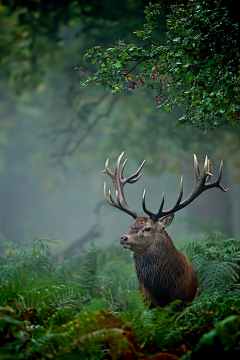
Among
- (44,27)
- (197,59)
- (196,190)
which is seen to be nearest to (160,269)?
(196,190)

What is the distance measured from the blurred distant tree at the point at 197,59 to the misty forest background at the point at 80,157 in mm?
161

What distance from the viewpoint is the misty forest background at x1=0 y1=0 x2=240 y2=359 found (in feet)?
11.0

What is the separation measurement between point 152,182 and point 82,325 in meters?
12.4

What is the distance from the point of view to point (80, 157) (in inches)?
468

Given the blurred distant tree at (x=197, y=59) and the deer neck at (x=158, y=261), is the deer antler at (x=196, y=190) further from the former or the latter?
the blurred distant tree at (x=197, y=59)

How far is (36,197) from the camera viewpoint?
50.5 feet

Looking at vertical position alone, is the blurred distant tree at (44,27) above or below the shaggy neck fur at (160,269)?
above

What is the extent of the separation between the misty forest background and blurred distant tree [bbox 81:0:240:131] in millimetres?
161

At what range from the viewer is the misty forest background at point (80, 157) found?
336 cm

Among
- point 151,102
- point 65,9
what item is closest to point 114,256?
point 151,102

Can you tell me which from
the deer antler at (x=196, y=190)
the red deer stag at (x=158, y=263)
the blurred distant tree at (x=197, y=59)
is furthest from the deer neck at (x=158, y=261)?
the blurred distant tree at (x=197, y=59)

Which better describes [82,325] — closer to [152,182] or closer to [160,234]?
[160,234]

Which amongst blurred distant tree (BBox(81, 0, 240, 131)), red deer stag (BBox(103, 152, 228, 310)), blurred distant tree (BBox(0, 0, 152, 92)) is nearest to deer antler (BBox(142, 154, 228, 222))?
red deer stag (BBox(103, 152, 228, 310))

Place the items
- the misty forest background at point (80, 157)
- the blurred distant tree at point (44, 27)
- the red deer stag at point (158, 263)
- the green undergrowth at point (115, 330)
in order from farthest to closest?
the blurred distant tree at point (44, 27) < the misty forest background at point (80, 157) < the red deer stag at point (158, 263) < the green undergrowth at point (115, 330)
